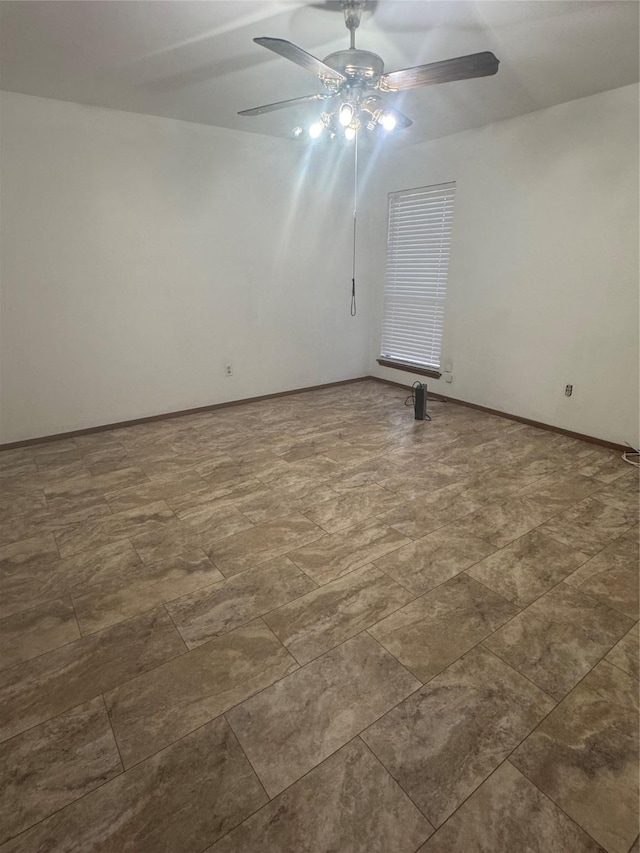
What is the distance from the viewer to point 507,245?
3992mm

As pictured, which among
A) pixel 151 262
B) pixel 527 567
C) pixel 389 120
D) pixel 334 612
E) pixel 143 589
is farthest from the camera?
pixel 151 262

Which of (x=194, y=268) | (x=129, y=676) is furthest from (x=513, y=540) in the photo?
(x=194, y=268)

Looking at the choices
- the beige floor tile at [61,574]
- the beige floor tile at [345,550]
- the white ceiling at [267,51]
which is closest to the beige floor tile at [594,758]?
the beige floor tile at [345,550]

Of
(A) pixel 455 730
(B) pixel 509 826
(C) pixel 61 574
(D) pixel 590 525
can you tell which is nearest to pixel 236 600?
(C) pixel 61 574

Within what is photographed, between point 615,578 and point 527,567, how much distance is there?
0.40 m

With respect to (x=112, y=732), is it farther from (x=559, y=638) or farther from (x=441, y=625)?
(x=559, y=638)

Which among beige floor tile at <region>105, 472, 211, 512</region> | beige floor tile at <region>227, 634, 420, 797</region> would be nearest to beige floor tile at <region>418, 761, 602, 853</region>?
beige floor tile at <region>227, 634, 420, 797</region>

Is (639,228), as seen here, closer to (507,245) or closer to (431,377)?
(507,245)

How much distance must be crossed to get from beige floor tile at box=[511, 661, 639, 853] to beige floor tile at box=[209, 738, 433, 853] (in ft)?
1.36

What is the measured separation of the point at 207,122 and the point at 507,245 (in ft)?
9.44

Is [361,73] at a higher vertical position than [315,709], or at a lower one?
higher

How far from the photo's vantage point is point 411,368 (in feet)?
17.0

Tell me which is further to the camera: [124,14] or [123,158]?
[123,158]

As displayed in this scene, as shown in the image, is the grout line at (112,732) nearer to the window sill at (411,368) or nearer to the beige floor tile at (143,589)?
the beige floor tile at (143,589)
